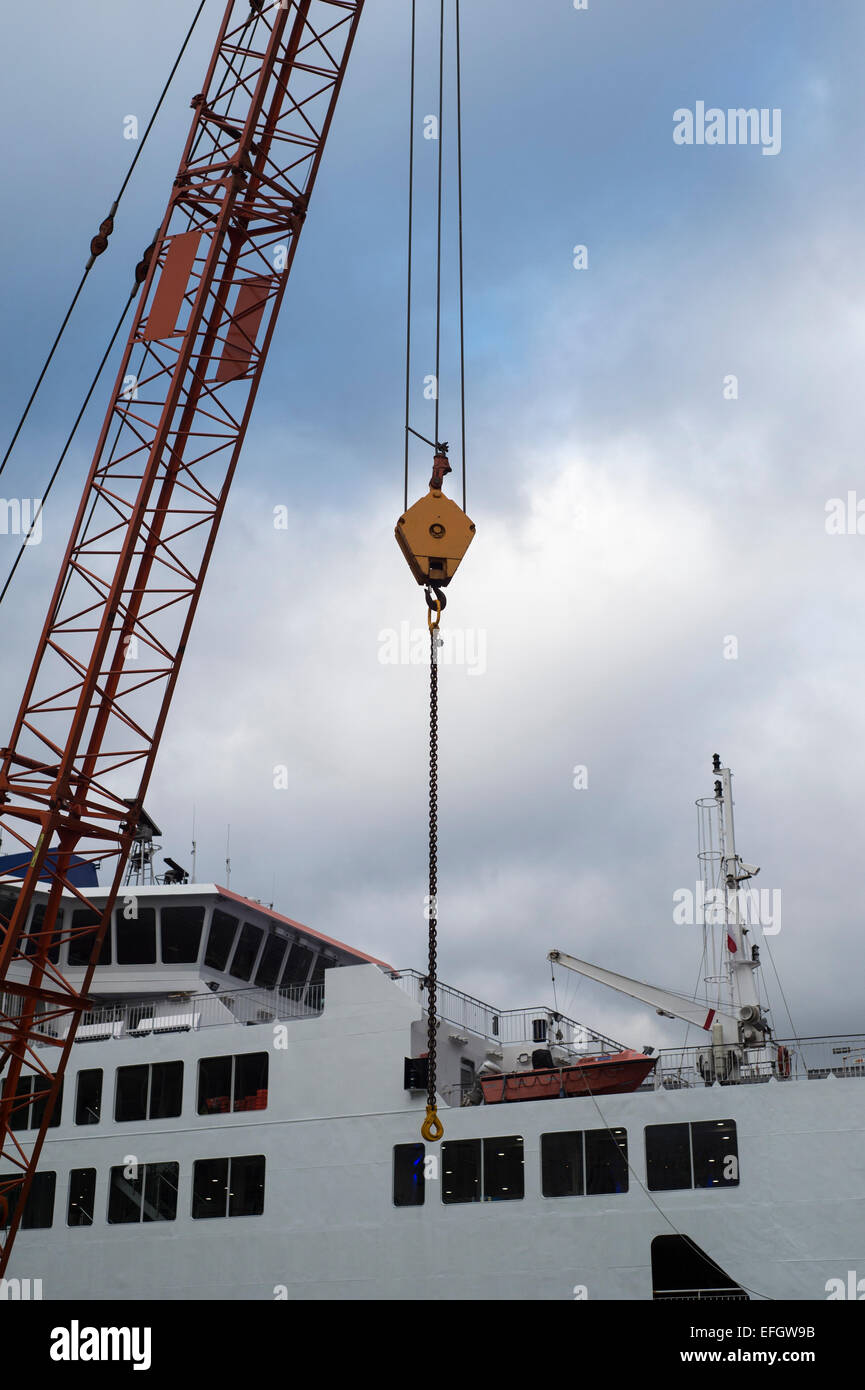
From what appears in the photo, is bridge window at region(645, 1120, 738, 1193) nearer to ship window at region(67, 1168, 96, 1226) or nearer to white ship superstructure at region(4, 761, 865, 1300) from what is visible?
white ship superstructure at region(4, 761, 865, 1300)

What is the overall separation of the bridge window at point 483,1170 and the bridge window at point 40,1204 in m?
9.91

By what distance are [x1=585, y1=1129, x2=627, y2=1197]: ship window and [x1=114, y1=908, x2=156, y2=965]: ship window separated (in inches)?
498

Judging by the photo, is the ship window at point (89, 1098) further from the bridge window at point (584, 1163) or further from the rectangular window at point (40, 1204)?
the bridge window at point (584, 1163)

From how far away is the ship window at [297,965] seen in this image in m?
35.2

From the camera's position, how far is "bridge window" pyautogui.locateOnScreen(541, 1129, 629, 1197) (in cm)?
2527

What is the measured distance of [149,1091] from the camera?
98.6 feet

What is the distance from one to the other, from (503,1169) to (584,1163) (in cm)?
165

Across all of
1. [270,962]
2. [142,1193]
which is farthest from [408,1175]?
[270,962]

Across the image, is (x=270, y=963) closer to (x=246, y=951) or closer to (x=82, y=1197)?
(x=246, y=951)
